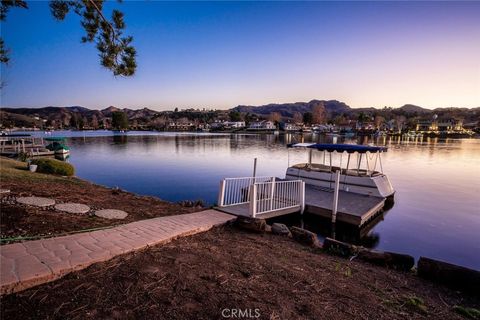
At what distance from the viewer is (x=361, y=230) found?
10477mm

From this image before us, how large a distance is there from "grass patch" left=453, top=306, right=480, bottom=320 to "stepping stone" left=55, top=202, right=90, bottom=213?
24.0 feet

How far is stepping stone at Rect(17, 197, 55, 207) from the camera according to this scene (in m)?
5.76

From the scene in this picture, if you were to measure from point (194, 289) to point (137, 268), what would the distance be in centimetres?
98

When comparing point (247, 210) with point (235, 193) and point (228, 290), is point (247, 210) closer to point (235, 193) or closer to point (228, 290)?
point (235, 193)

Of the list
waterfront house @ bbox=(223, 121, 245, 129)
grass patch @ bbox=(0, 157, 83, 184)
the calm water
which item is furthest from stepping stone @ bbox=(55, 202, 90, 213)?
waterfront house @ bbox=(223, 121, 245, 129)

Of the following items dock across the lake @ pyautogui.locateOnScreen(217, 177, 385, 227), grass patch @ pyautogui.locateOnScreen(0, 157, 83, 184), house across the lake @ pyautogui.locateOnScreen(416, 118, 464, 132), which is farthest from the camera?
house across the lake @ pyautogui.locateOnScreen(416, 118, 464, 132)

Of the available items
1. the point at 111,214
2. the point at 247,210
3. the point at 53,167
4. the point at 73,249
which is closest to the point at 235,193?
the point at 247,210

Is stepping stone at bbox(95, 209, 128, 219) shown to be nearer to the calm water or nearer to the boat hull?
the calm water

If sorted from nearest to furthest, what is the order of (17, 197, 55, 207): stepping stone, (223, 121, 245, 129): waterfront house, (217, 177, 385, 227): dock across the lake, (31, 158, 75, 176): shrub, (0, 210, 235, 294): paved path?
(0, 210, 235, 294): paved path < (17, 197, 55, 207): stepping stone < (217, 177, 385, 227): dock across the lake < (31, 158, 75, 176): shrub < (223, 121, 245, 129): waterfront house

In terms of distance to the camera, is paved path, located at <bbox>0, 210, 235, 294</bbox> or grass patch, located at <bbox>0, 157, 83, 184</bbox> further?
grass patch, located at <bbox>0, 157, 83, 184</bbox>

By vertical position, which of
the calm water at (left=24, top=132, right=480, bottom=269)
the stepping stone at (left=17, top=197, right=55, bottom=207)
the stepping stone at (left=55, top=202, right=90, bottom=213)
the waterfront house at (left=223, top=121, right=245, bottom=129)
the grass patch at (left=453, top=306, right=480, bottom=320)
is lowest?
the calm water at (left=24, top=132, right=480, bottom=269)

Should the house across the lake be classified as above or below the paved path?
above

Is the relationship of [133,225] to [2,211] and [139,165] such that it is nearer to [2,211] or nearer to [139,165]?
[2,211]

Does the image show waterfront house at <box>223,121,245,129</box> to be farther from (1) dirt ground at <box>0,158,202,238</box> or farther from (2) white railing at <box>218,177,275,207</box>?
(1) dirt ground at <box>0,158,202,238</box>
